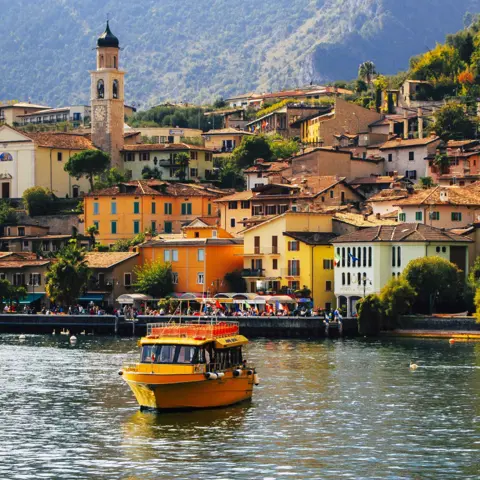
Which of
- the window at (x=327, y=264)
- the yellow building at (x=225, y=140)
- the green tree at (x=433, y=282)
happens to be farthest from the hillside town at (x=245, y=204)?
the green tree at (x=433, y=282)

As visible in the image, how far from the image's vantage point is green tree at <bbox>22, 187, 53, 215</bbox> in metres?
139

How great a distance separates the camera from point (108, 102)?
506 ft

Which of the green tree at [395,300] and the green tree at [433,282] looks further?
the green tree at [433,282]

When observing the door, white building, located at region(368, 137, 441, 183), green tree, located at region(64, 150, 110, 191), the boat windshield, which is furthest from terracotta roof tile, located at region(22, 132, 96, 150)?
the boat windshield

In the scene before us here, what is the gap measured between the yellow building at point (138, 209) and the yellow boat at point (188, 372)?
2685 inches

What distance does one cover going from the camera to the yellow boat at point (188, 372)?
61312 mm

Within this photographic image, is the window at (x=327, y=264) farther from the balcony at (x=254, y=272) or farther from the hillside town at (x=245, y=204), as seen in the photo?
the balcony at (x=254, y=272)

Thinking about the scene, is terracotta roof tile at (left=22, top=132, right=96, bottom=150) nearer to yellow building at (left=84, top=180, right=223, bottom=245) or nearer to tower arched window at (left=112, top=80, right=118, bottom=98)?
tower arched window at (left=112, top=80, right=118, bottom=98)

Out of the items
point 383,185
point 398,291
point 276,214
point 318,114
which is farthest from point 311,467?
point 318,114

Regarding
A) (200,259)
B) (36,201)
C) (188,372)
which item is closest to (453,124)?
(36,201)

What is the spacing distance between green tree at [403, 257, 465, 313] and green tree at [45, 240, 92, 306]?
24.3 metres

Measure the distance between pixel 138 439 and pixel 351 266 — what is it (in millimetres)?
52585

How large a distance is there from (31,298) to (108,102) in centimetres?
3817

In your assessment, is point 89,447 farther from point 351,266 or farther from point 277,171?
point 277,171
